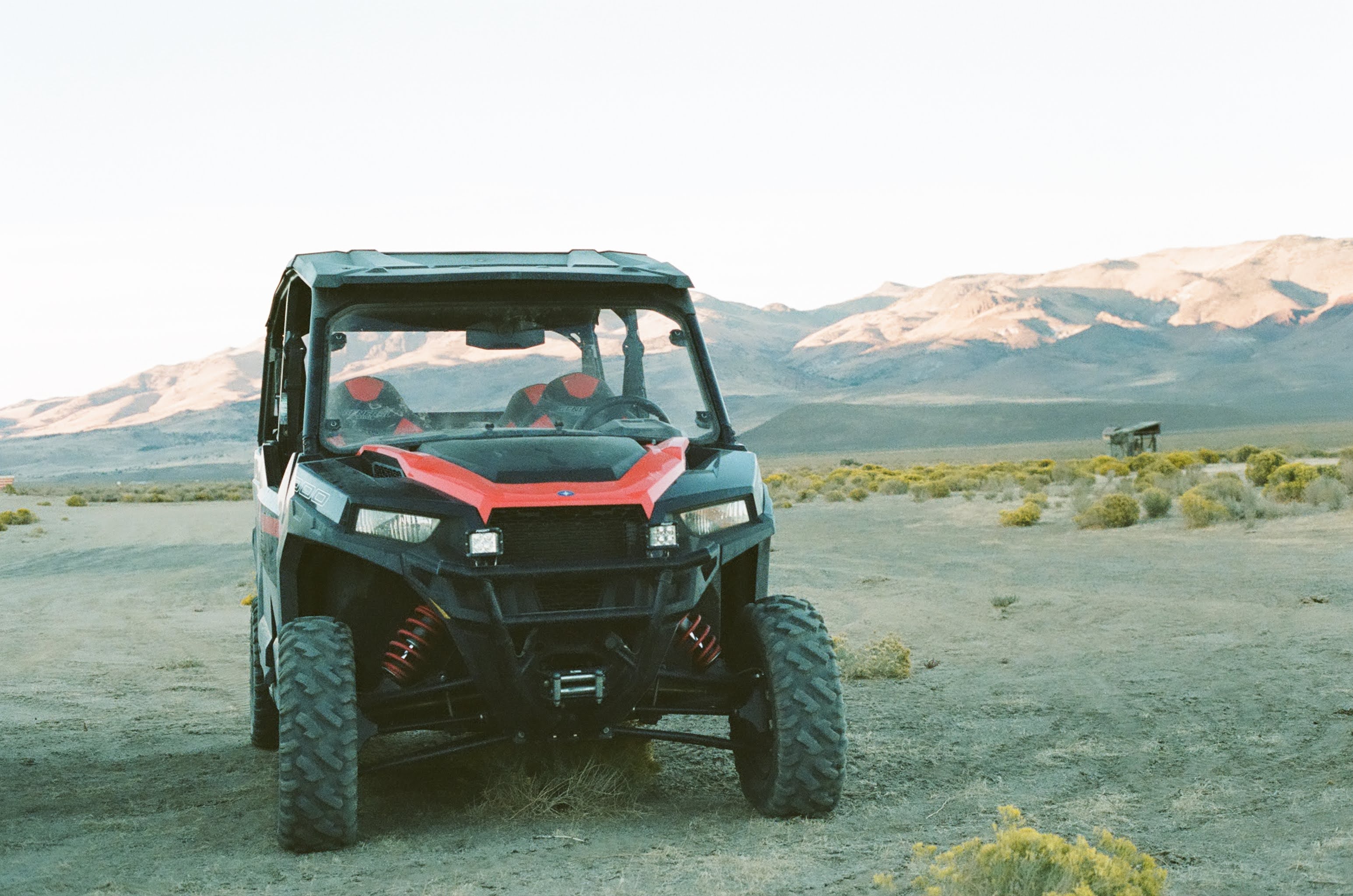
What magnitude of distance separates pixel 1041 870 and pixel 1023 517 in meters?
21.3

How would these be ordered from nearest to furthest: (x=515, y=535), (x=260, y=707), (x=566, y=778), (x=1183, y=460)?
(x=515, y=535)
(x=566, y=778)
(x=260, y=707)
(x=1183, y=460)

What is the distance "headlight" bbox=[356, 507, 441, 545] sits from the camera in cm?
552

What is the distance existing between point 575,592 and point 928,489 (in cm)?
2941

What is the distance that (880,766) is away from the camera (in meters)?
7.43

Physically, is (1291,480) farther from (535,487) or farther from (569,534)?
(535,487)

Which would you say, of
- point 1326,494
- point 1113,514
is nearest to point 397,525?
point 1113,514

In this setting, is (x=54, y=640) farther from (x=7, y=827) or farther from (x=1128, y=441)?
(x=1128, y=441)

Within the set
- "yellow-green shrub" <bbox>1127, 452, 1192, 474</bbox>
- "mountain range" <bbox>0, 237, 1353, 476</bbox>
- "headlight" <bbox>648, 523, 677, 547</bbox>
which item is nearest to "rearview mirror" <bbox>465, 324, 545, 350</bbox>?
"headlight" <bbox>648, 523, 677, 547</bbox>

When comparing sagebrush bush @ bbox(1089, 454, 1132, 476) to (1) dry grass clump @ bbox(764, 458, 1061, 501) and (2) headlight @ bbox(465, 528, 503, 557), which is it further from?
(2) headlight @ bbox(465, 528, 503, 557)

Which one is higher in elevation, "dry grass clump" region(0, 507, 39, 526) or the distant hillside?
"dry grass clump" region(0, 507, 39, 526)

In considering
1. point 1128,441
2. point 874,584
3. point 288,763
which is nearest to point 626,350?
point 288,763

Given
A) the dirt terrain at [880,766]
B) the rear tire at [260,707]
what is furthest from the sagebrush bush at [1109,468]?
the rear tire at [260,707]

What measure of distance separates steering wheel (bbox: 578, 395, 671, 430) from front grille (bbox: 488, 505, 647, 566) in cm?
120

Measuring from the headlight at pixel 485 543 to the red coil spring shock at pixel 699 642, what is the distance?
3.39ft
